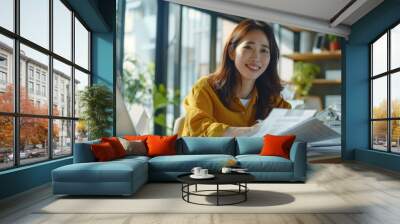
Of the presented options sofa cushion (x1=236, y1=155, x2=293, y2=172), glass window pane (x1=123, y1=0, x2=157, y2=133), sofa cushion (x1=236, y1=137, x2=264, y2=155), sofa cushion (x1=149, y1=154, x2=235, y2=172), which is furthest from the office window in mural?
glass window pane (x1=123, y1=0, x2=157, y2=133)

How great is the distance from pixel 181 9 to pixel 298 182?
277 inches

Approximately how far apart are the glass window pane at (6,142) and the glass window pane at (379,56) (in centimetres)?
693

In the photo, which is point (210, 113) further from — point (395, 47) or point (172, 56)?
point (395, 47)

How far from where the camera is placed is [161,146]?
6.33 meters

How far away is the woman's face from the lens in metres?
8.95

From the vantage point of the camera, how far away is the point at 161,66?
1106cm

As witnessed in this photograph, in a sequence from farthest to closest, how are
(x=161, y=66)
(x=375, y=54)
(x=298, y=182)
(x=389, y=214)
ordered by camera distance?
(x=161, y=66) < (x=375, y=54) < (x=298, y=182) < (x=389, y=214)

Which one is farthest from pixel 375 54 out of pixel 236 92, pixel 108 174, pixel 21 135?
pixel 21 135

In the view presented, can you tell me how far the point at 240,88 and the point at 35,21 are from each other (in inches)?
184

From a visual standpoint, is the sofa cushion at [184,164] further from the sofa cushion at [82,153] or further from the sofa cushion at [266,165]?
the sofa cushion at [82,153]

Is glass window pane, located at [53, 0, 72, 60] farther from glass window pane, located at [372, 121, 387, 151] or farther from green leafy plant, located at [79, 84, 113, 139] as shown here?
glass window pane, located at [372, 121, 387, 151]

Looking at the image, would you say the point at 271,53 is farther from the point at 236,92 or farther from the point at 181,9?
the point at 181,9

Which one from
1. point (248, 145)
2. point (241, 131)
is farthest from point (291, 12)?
point (248, 145)

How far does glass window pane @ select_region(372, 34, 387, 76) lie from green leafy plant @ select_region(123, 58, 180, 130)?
4.93 meters
